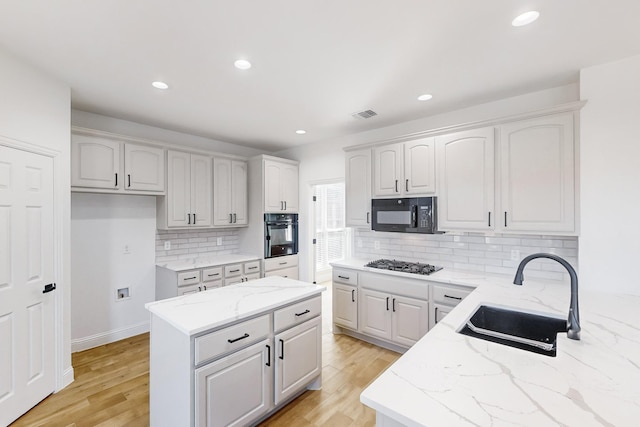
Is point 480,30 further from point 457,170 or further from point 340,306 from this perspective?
point 340,306

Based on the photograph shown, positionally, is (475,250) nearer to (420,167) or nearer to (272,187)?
(420,167)

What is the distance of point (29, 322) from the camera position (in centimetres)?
227

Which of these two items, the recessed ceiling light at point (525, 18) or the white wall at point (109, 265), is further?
the white wall at point (109, 265)

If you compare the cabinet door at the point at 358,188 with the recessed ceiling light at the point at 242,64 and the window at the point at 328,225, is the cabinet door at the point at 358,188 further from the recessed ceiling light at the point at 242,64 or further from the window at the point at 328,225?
the window at the point at 328,225

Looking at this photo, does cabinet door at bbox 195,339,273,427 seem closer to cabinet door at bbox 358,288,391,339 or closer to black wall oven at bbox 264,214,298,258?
cabinet door at bbox 358,288,391,339

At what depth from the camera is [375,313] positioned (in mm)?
3273

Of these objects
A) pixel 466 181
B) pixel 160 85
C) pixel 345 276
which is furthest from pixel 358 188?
pixel 160 85

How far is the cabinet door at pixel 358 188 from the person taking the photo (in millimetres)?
3596

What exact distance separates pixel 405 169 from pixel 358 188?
66cm

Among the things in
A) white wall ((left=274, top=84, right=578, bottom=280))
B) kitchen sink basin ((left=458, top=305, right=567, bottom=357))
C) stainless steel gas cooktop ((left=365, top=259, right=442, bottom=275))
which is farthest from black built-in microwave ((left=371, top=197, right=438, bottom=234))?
kitchen sink basin ((left=458, top=305, right=567, bottom=357))

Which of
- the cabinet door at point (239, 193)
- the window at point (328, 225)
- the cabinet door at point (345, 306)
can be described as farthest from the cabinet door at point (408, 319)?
the window at point (328, 225)

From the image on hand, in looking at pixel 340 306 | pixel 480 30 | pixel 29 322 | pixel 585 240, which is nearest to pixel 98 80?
pixel 29 322

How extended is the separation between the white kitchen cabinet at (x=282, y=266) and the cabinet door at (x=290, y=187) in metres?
0.79

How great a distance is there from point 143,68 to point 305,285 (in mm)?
2206
